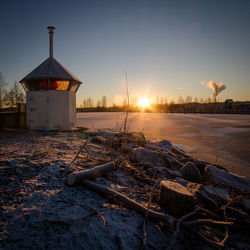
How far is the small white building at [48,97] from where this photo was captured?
29.4 ft

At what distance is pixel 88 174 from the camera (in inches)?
104

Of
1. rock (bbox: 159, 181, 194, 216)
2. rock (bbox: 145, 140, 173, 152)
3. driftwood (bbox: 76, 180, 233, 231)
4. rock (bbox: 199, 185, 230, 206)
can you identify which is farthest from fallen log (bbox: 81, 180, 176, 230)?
rock (bbox: 145, 140, 173, 152)

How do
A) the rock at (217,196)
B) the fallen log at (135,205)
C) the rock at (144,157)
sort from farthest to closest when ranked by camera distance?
1. the rock at (144,157)
2. the rock at (217,196)
3. the fallen log at (135,205)

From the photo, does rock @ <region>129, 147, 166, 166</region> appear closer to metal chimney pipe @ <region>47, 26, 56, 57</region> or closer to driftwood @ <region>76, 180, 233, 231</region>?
driftwood @ <region>76, 180, 233, 231</region>

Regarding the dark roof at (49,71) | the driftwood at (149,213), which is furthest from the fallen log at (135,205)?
the dark roof at (49,71)

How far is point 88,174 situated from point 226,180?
3.10m

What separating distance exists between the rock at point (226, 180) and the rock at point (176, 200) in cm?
183

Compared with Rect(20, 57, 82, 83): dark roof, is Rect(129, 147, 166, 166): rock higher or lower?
lower

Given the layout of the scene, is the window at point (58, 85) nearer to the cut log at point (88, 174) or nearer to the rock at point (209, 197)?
the cut log at point (88, 174)

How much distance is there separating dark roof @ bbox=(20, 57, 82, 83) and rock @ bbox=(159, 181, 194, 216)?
343 inches

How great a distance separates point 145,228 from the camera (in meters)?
1.85

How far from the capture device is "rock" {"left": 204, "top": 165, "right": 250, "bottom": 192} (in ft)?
11.3

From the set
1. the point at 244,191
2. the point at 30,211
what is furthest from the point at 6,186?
the point at 244,191

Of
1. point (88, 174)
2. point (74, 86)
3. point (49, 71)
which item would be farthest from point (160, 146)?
point (49, 71)
